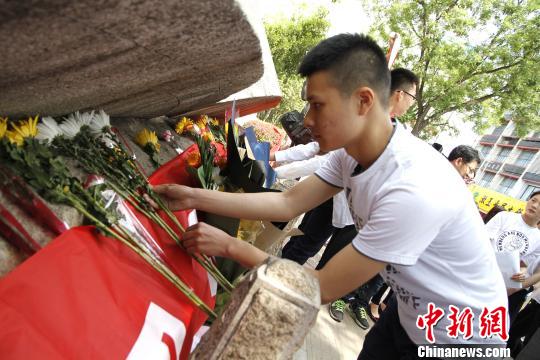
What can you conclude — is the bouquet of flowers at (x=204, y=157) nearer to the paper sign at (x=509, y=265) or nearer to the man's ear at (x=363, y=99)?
the man's ear at (x=363, y=99)

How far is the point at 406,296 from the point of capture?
5.97 feet

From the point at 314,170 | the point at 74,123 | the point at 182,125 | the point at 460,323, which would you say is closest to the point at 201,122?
the point at 182,125

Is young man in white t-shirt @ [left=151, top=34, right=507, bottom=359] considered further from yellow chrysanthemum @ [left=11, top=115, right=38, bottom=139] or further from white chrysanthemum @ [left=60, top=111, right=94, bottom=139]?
yellow chrysanthemum @ [left=11, top=115, right=38, bottom=139]

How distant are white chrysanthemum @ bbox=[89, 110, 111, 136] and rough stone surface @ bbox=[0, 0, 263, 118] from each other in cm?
10

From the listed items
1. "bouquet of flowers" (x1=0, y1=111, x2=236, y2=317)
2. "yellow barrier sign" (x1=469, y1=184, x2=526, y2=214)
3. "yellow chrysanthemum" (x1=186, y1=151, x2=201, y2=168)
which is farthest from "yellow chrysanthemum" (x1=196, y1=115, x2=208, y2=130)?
"yellow barrier sign" (x1=469, y1=184, x2=526, y2=214)

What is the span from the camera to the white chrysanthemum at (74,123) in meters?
1.42

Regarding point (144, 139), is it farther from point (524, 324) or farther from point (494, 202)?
point (494, 202)

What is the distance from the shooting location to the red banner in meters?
0.81

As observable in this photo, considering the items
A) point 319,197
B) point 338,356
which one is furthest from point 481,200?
point 319,197

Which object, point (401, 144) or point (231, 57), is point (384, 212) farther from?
point (231, 57)

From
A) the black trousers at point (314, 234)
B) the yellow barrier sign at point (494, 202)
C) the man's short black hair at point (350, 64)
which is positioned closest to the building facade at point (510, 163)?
the yellow barrier sign at point (494, 202)

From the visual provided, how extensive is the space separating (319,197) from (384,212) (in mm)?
809

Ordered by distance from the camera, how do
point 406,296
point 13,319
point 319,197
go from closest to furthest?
point 13,319, point 406,296, point 319,197

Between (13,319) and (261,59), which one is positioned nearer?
(13,319)
